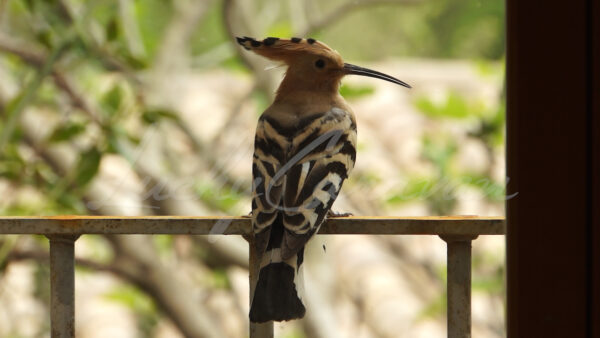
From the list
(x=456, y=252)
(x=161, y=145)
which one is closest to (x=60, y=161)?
(x=161, y=145)

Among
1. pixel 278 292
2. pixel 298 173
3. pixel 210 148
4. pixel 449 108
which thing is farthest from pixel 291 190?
pixel 449 108

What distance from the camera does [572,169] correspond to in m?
0.54

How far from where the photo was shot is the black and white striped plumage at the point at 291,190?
0.71m

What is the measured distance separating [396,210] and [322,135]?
1.52m

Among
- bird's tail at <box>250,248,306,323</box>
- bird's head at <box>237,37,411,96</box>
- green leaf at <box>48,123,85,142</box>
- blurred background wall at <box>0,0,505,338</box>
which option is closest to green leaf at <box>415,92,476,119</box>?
blurred background wall at <box>0,0,505,338</box>

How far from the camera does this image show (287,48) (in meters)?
1.04

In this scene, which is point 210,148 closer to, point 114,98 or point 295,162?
point 114,98

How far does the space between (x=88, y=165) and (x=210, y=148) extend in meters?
0.71

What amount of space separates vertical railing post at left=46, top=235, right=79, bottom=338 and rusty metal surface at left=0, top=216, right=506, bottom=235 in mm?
15

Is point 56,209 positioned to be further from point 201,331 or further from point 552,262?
point 552,262

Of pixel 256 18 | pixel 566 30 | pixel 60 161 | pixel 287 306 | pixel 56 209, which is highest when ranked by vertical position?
pixel 256 18

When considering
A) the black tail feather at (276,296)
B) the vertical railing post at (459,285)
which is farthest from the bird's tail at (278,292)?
the vertical railing post at (459,285)

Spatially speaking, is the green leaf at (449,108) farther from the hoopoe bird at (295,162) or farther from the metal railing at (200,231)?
the metal railing at (200,231)

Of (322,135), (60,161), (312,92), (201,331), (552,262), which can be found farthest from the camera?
(201,331)
